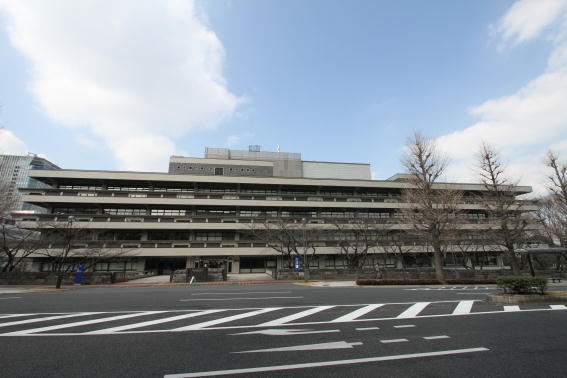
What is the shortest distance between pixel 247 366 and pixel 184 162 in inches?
1863

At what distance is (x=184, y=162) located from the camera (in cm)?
4750

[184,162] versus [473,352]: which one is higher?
[184,162]

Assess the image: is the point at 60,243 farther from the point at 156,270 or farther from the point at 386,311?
the point at 386,311

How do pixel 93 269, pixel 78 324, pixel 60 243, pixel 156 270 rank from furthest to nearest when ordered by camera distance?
pixel 156 270 < pixel 93 269 < pixel 60 243 < pixel 78 324

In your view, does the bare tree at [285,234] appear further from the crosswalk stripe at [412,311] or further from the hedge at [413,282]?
the crosswalk stripe at [412,311]

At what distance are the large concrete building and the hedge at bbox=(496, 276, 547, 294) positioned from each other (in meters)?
24.7

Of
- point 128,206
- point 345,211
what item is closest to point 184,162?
point 128,206

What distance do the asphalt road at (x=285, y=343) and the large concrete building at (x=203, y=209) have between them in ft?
99.2

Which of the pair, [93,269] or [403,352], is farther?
[93,269]

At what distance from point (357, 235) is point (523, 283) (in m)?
27.1

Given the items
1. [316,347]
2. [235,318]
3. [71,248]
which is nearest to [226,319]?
[235,318]

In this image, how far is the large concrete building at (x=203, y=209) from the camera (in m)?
38.4

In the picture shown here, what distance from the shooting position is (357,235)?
37.1 meters

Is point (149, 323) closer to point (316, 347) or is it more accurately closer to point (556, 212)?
point (316, 347)
